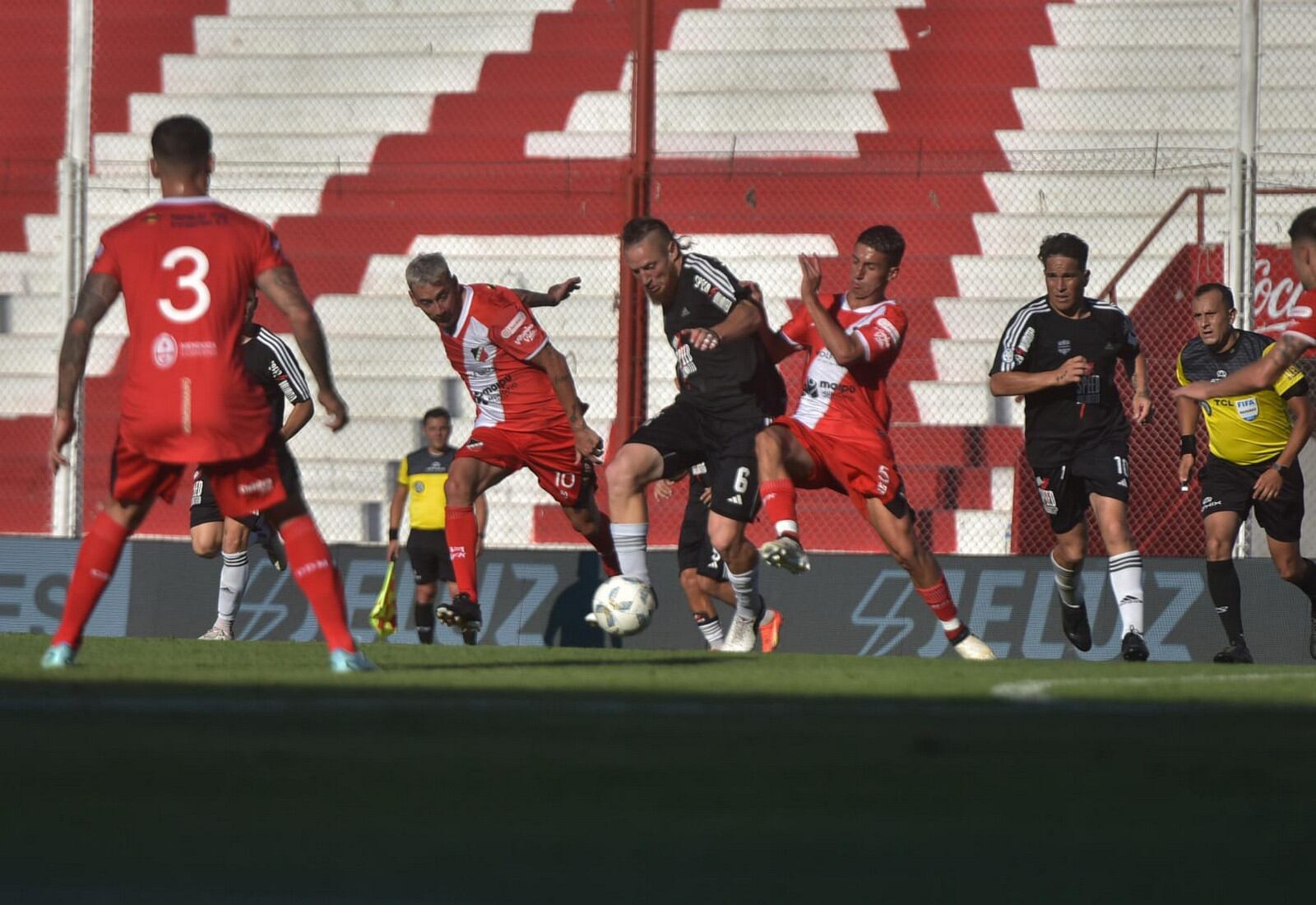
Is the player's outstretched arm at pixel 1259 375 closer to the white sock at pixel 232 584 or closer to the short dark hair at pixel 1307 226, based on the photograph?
the short dark hair at pixel 1307 226

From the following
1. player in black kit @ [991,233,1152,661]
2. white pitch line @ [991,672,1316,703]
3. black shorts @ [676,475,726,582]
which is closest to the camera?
white pitch line @ [991,672,1316,703]

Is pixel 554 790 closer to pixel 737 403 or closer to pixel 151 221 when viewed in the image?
pixel 151 221

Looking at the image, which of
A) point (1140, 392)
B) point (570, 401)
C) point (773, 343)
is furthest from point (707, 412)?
point (1140, 392)

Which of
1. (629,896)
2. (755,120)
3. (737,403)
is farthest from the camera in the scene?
(755,120)

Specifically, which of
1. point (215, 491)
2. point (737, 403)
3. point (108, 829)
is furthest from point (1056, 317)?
point (108, 829)

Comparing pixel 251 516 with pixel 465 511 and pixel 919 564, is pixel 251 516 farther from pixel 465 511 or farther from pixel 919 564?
pixel 919 564

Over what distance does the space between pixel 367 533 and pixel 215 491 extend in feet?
29.8

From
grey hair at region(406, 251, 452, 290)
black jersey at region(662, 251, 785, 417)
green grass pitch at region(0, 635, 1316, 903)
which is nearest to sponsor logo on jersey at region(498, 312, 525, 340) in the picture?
grey hair at region(406, 251, 452, 290)

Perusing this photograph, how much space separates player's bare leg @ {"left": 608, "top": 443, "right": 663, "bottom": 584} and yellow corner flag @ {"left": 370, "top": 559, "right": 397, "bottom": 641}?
405cm

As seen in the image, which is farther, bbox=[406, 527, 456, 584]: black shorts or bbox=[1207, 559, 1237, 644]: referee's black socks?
bbox=[406, 527, 456, 584]: black shorts

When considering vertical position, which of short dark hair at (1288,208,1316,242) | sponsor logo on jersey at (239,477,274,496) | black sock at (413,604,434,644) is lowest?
black sock at (413,604,434,644)

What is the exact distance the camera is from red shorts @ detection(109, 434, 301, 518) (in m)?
6.40

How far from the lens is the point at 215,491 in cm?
652

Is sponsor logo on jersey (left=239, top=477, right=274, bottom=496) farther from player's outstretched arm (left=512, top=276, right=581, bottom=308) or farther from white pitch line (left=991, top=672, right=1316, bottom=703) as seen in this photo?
player's outstretched arm (left=512, top=276, right=581, bottom=308)
